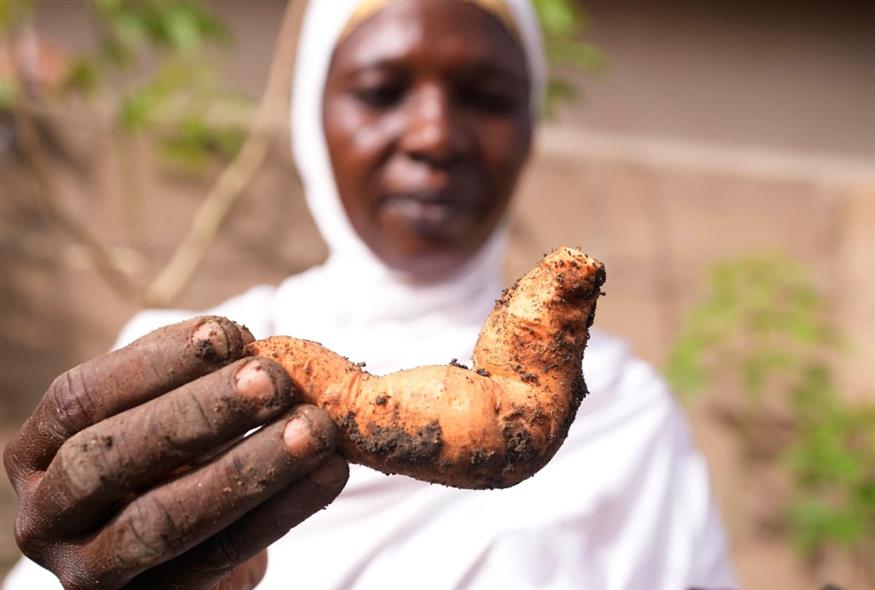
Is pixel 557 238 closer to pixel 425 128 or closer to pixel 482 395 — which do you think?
pixel 425 128

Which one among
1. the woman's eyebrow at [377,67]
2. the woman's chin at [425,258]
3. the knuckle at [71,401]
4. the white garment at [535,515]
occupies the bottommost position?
the white garment at [535,515]

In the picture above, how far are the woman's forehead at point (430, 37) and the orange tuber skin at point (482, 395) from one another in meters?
0.64

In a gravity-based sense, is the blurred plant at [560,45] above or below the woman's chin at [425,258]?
above

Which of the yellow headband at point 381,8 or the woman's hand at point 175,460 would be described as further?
the yellow headband at point 381,8

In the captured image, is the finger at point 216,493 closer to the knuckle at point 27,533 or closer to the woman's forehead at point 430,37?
the knuckle at point 27,533

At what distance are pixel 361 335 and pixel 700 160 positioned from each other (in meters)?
2.03

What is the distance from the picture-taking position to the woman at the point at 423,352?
0.81 metres

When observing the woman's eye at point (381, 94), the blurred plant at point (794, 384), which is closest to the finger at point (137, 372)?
the woman's eye at point (381, 94)

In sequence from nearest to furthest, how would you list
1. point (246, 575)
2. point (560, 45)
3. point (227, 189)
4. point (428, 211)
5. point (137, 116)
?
point (246, 575)
point (428, 211)
point (137, 116)
point (227, 189)
point (560, 45)

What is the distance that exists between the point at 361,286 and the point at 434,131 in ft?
1.17

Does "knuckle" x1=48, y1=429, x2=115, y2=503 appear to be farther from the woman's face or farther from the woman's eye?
the woman's eye

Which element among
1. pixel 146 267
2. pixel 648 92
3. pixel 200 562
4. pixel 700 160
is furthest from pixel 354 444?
pixel 648 92

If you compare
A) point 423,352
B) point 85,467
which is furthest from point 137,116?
point 85,467

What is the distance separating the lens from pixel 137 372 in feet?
2.46
